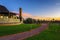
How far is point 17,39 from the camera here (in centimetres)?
1708

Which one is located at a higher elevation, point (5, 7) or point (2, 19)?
point (5, 7)

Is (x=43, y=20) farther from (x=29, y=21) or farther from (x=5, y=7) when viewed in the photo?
(x=5, y=7)

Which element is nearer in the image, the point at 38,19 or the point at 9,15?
the point at 9,15

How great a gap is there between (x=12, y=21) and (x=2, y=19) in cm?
399

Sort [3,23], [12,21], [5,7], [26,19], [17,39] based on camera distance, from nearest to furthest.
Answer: [17,39] < [3,23] < [12,21] < [5,7] < [26,19]

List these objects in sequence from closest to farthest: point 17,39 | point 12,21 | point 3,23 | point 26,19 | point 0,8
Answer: point 17,39 < point 3,23 < point 12,21 < point 0,8 < point 26,19

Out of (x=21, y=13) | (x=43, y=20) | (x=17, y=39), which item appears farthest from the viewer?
(x=43, y=20)

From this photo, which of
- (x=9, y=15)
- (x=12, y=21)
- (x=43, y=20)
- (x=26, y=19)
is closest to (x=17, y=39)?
(x=12, y=21)

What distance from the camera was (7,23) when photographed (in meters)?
41.3

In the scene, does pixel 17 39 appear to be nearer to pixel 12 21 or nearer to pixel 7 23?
pixel 7 23

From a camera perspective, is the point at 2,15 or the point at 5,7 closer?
the point at 2,15

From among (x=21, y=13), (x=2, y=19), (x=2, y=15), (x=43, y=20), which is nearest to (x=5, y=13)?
(x=2, y=15)

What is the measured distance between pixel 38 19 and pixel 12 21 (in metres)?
31.0

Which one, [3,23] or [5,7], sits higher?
[5,7]
